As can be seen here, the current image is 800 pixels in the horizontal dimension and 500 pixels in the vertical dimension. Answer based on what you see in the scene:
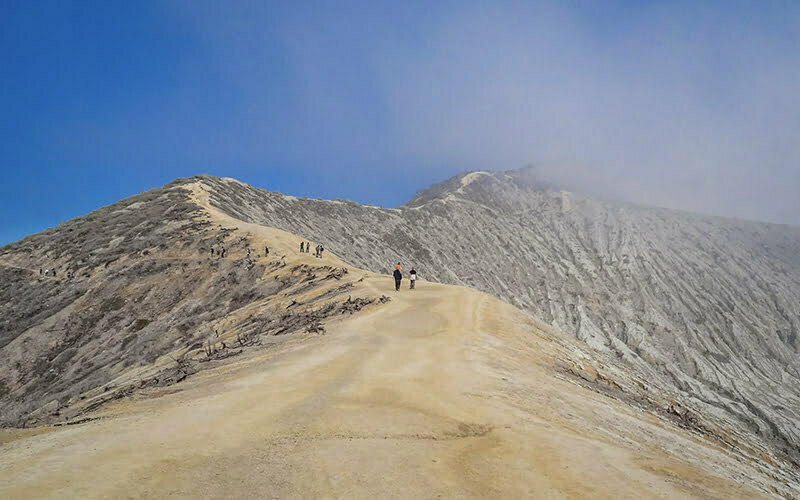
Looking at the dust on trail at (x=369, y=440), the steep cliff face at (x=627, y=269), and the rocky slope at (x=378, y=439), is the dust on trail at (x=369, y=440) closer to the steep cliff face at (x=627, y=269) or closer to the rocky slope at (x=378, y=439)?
the rocky slope at (x=378, y=439)

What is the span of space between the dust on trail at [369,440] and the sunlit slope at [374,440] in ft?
0.10

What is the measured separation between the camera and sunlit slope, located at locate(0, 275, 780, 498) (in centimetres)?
588

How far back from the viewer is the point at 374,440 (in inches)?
289

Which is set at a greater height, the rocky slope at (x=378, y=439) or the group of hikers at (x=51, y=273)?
the group of hikers at (x=51, y=273)

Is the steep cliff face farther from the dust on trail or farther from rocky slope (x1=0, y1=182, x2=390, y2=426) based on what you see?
the dust on trail

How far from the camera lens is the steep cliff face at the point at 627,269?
60.8 metres

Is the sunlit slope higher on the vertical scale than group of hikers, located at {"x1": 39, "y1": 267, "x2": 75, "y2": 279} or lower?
lower

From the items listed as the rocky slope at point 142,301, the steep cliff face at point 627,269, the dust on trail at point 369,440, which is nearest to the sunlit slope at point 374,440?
the dust on trail at point 369,440

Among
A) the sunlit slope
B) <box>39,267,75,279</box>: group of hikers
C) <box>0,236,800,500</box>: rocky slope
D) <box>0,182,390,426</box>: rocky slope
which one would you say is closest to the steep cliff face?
<box>0,182,390,426</box>: rocky slope

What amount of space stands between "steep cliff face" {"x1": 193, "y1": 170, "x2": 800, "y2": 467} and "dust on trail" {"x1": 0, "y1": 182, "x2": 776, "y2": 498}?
140ft

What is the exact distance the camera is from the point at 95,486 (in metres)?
5.51

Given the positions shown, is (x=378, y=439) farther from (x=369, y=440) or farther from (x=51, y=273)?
(x=51, y=273)

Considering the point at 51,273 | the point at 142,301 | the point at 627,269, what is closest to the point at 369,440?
the point at 142,301

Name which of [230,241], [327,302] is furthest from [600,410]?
[230,241]
